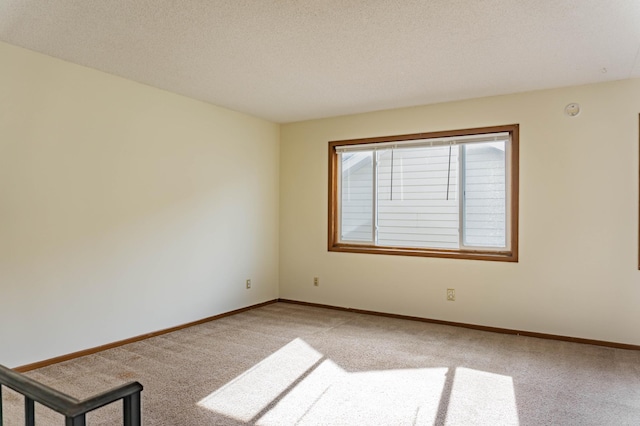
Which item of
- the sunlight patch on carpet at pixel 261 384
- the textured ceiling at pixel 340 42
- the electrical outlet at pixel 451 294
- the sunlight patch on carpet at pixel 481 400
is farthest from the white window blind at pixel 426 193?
the sunlight patch on carpet at pixel 261 384

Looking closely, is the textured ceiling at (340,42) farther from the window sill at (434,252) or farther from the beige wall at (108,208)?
the window sill at (434,252)

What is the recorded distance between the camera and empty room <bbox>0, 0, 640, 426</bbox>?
261 cm

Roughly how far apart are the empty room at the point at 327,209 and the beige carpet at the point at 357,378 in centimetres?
2

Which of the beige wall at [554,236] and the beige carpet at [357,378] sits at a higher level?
the beige wall at [554,236]

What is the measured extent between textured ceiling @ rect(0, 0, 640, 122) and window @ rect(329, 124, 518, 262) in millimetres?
650

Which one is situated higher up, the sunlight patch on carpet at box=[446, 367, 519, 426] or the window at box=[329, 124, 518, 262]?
the window at box=[329, 124, 518, 262]

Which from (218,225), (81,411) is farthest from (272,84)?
(81,411)

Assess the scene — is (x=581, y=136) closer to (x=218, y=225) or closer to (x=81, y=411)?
(x=218, y=225)

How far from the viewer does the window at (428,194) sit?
4.25 meters

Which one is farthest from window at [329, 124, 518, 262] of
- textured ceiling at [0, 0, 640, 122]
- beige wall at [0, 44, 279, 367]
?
beige wall at [0, 44, 279, 367]

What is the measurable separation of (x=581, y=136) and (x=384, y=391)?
2.91 meters

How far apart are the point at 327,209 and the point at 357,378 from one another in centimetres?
258

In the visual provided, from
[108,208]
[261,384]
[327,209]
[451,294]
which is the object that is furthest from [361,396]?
[327,209]

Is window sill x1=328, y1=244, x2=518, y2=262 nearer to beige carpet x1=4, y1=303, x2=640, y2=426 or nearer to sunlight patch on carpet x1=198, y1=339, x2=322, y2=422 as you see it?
beige carpet x1=4, y1=303, x2=640, y2=426
